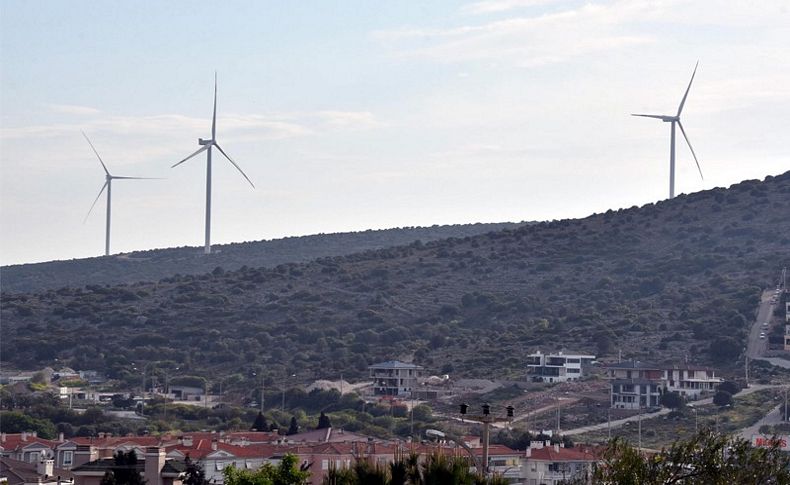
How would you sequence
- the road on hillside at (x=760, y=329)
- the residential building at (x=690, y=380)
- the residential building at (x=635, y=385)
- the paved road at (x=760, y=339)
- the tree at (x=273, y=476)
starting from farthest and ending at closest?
1. the road on hillside at (x=760, y=329)
2. the paved road at (x=760, y=339)
3. the residential building at (x=690, y=380)
4. the residential building at (x=635, y=385)
5. the tree at (x=273, y=476)

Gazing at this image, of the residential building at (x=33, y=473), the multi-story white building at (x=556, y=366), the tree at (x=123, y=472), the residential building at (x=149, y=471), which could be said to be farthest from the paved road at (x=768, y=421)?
the tree at (x=123, y=472)

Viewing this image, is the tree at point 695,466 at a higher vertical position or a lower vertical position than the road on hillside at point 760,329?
lower

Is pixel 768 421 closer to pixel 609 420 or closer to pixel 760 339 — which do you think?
pixel 609 420

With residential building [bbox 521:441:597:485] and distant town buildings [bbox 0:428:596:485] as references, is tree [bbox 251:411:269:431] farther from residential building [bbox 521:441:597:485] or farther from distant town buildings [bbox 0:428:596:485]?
residential building [bbox 521:441:597:485]

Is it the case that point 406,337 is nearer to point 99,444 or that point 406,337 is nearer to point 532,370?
point 532,370

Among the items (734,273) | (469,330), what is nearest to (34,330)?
(469,330)

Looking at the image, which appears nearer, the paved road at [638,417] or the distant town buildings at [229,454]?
the distant town buildings at [229,454]

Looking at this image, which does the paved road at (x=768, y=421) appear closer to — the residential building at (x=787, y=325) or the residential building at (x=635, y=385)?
the residential building at (x=635, y=385)

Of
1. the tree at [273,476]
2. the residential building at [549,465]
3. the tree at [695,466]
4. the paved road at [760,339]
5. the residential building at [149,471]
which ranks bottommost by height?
the residential building at [549,465]
